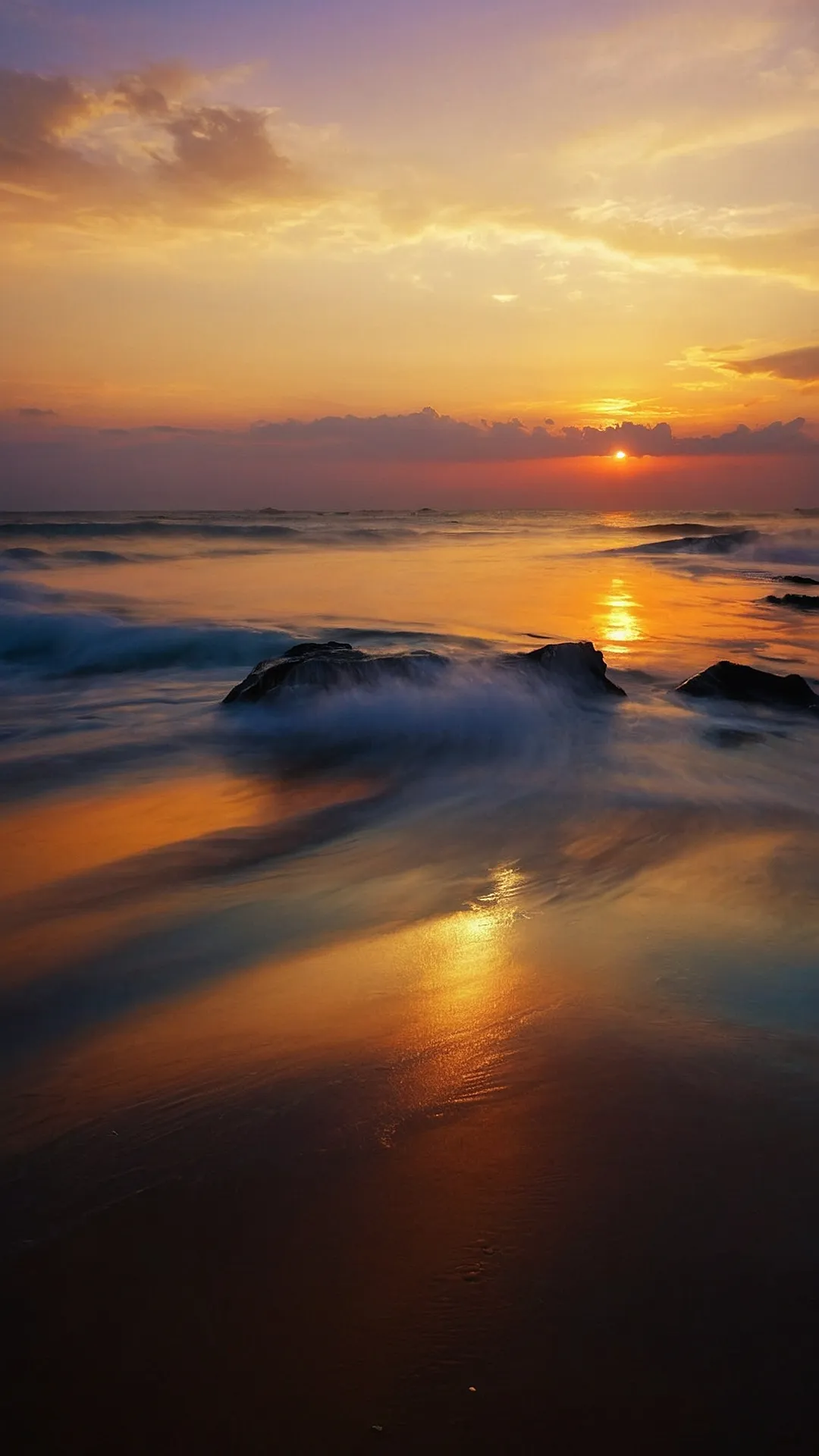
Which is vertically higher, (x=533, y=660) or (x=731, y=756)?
(x=533, y=660)

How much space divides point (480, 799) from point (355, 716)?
2069 millimetres

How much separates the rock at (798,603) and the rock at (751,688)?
931 cm

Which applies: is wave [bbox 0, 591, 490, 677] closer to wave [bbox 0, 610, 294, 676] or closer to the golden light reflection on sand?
wave [bbox 0, 610, 294, 676]

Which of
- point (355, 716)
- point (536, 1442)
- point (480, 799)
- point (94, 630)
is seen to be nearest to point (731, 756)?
point (480, 799)

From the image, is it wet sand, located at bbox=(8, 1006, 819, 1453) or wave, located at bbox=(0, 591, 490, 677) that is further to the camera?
wave, located at bbox=(0, 591, 490, 677)

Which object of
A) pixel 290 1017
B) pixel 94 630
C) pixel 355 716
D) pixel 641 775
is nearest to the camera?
pixel 290 1017

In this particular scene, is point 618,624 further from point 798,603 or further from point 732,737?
point 732,737

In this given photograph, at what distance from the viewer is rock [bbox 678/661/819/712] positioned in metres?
8.07

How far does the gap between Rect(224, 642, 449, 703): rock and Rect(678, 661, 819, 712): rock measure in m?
2.37

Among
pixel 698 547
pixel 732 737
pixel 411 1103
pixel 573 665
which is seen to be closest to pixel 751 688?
pixel 732 737

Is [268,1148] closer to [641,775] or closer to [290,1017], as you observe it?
[290,1017]

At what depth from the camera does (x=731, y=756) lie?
6.45 m

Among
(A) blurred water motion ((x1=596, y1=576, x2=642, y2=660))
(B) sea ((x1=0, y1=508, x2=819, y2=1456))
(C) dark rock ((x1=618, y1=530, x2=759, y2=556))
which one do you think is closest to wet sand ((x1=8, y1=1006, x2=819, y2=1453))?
(B) sea ((x1=0, y1=508, x2=819, y2=1456))

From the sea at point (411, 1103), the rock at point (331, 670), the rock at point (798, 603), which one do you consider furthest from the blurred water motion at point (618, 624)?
the sea at point (411, 1103)
